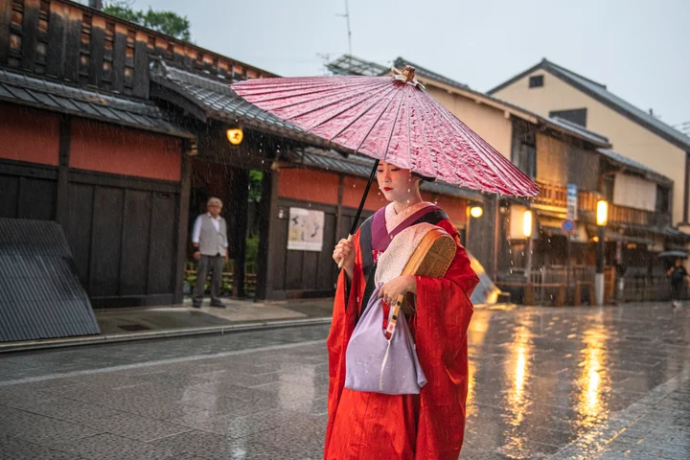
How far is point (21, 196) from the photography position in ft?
31.3

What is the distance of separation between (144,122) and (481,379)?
706 centimetres

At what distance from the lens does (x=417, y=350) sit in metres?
2.87

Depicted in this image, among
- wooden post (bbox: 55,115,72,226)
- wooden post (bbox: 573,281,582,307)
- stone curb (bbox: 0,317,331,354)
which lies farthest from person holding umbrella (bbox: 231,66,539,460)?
wooden post (bbox: 573,281,582,307)

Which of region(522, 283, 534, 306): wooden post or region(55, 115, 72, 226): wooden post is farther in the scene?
region(522, 283, 534, 306): wooden post

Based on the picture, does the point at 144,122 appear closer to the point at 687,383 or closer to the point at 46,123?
the point at 46,123

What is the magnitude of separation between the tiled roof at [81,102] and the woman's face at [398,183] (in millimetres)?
7628

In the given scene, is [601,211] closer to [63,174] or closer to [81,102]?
[81,102]

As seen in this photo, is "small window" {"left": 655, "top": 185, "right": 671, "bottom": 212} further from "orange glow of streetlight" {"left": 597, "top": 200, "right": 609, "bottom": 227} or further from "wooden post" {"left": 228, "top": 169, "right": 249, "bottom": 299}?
"wooden post" {"left": 228, "top": 169, "right": 249, "bottom": 299}

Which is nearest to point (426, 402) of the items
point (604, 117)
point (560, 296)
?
point (560, 296)

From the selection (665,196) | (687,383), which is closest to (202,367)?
(687,383)

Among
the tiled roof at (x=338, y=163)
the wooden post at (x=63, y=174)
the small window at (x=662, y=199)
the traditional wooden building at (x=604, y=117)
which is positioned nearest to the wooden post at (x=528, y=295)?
the tiled roof at (x=338, y=163)

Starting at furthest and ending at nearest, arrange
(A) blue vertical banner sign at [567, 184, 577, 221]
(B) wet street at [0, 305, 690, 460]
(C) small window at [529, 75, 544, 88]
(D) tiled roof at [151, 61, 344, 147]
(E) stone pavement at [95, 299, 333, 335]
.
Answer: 1. (C) small window at [529, 75, 544, 88]
2. (A) blue vertical banner sign at [567, 184, 577, 221]
3. (D) tiled roof at [151, 61, 344, 147]
4. (E) stone pavement at [95, 299, 333, 335]
5. (B) wet street at [0, 305, 690, 460]

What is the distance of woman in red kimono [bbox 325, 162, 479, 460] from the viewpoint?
2.80m

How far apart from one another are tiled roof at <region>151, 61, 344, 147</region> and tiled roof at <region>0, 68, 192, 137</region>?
60 cm
